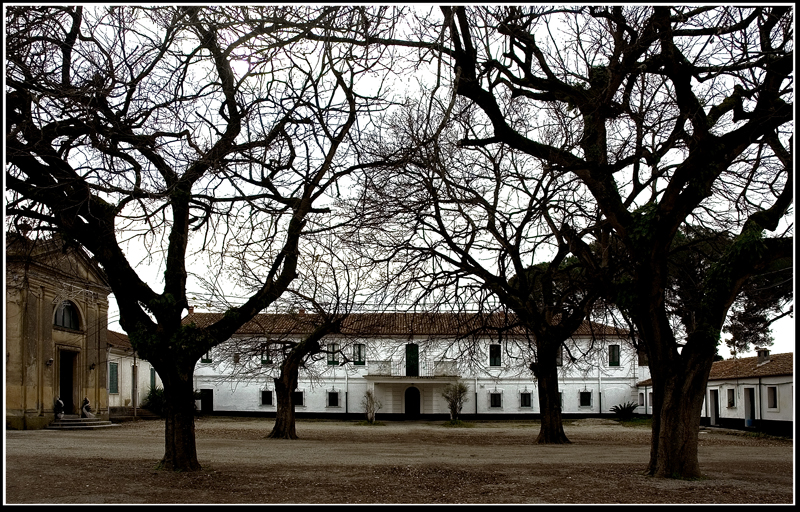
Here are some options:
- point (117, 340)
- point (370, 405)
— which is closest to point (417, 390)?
point (370, 405)

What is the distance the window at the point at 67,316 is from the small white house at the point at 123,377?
5.58m

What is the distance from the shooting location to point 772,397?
34.4 m

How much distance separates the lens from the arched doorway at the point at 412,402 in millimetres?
50812

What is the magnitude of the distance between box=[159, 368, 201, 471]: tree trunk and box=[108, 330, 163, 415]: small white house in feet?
93.3

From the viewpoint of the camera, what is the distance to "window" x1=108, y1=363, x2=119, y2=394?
41438mm

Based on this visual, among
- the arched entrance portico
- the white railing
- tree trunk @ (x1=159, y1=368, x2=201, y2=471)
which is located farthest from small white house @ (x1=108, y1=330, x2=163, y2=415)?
tree trunk @ (x1=159, y1=368, x2=201, y2=471)

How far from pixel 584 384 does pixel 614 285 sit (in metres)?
39.3

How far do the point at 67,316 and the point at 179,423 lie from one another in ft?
76.6

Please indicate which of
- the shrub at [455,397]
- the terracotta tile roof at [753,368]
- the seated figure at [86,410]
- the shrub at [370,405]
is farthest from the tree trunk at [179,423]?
the shrub at [455,397]

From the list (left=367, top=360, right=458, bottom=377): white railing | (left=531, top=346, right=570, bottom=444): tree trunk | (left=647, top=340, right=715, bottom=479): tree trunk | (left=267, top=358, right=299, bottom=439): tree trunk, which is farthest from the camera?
(left=367, top=360, right=458, bottom=377): white railing

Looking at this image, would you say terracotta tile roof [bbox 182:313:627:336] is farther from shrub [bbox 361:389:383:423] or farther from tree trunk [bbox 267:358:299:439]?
shrub [bbox 361:389:383:423]

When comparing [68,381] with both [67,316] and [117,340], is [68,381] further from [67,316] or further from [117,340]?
[117,340]

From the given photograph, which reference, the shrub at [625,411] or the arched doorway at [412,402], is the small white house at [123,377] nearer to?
Answer: the arched doorway at [412,402]

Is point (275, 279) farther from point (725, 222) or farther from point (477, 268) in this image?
point (725, 222)
